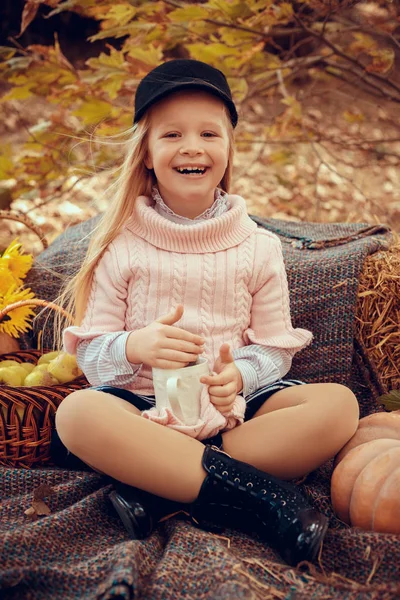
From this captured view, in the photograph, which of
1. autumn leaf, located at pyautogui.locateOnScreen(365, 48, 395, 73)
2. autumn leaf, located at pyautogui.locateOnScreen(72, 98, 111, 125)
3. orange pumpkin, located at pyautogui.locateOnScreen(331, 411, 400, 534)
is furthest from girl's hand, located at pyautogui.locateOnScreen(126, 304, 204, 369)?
autumn leaf, located at pyautogui.locateOnScreen(365, 48, 395, 73)

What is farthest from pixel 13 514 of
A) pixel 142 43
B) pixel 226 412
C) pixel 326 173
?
pixel 326 173

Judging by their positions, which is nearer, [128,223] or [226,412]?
[226,412]

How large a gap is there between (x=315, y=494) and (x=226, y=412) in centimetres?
32

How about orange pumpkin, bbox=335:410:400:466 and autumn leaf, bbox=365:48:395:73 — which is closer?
orange pumpkin, bbox=335:410:400:466

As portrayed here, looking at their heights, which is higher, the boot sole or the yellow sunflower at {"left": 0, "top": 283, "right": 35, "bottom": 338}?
the yellow sunflower at {"left": 0, "top": 283, "right": 35, "bottom": 338}

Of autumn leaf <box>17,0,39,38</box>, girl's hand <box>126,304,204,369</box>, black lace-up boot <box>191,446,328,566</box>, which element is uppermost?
autumn leaf <box>17,0,39,38</box>

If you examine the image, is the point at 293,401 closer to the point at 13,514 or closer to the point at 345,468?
the point at 345,468

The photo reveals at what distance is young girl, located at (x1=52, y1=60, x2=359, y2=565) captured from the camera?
1554 mm

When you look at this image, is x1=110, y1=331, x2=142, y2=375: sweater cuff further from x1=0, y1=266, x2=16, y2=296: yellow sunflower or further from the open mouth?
x1=0, y1=266, x2=16, y2=296: yellow sunflower

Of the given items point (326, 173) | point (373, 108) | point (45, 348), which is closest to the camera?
point (45, 348)

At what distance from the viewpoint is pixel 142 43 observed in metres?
2.59

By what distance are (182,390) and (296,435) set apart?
0.31 meters

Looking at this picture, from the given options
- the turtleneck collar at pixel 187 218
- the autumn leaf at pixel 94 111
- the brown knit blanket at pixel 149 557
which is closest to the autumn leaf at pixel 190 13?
the autumn leaf at pixel 94 111

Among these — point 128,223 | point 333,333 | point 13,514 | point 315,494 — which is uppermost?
point 128,223
